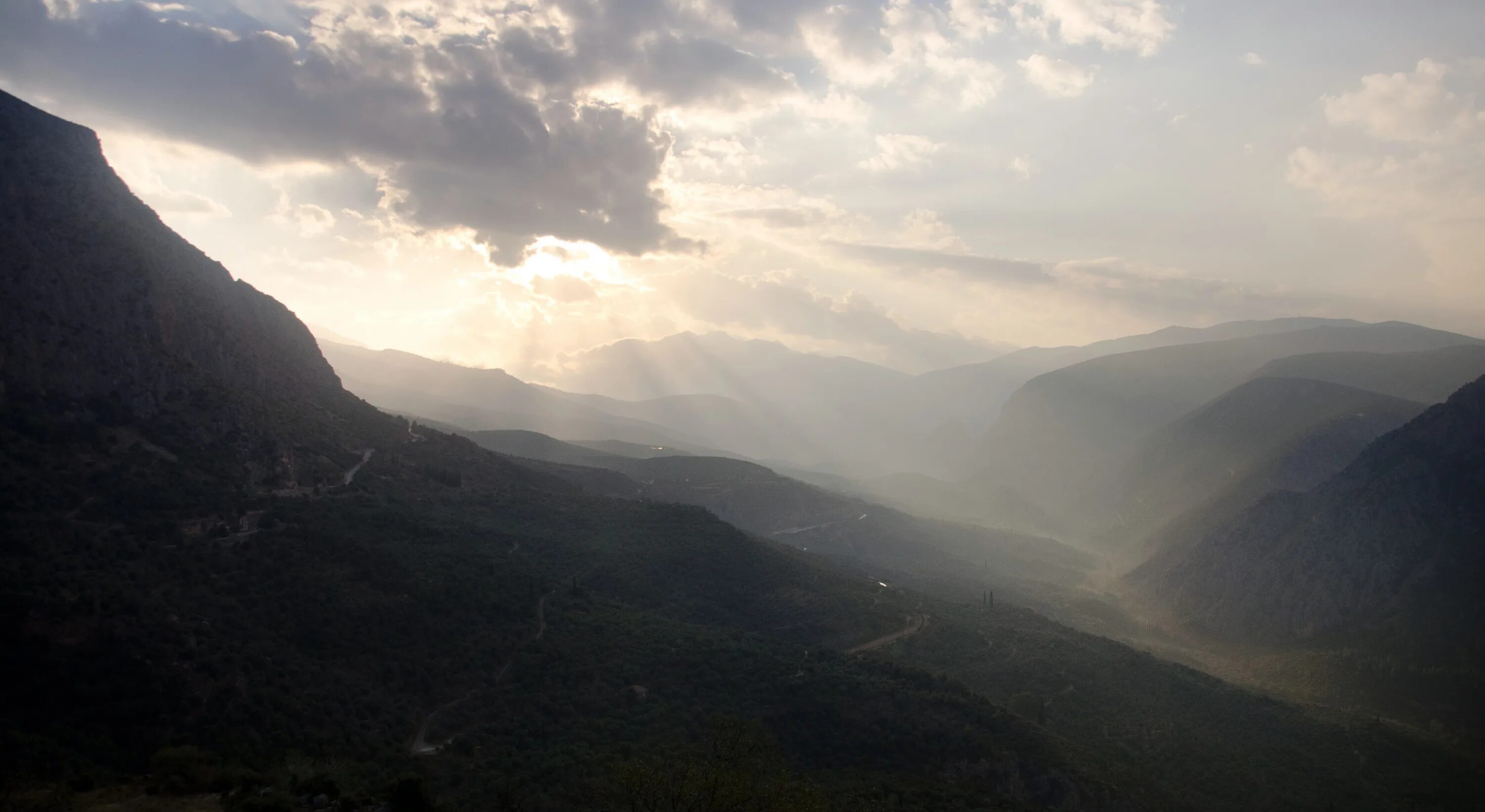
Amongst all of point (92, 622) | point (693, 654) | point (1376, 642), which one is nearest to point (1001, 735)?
point (693, 654)

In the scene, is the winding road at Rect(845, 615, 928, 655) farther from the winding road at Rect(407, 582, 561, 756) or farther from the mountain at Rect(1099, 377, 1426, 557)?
the mountain at Rect(1099, 377, 1426, 557)

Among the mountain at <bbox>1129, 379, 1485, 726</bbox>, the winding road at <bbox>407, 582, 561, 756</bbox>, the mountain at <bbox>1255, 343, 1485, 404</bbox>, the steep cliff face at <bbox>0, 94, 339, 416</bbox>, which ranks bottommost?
the winding road at <bbox>407, 582, 561, 756</bbox>

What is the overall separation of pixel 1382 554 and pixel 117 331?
4637 inches

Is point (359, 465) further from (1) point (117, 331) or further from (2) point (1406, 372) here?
(2) point (1406, 372)

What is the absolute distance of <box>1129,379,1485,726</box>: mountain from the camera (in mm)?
72375

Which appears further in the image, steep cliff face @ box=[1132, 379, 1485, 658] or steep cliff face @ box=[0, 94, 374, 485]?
steep cliff face @ box=[1132, 379, 1485, 658]


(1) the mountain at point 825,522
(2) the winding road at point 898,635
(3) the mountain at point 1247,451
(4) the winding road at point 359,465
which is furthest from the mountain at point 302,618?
(3) the mountain at point 1247,451

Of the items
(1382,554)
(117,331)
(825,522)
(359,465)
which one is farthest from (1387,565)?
(117,331)

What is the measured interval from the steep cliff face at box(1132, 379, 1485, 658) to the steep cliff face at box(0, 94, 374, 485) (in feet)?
327

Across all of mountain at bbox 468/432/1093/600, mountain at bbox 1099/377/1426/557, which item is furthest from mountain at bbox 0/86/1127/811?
mountain at bbox 1099/377/1426/557

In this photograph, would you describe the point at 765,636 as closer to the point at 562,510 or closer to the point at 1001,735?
the point at 1001,735

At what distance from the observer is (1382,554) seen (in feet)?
279

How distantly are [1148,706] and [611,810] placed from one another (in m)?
47.1

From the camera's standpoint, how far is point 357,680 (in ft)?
141
